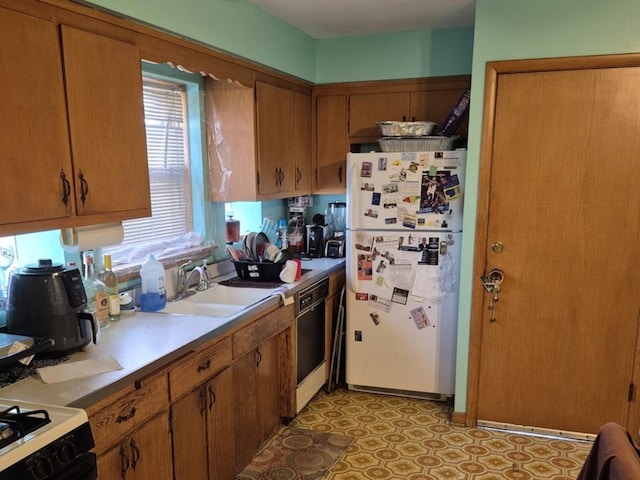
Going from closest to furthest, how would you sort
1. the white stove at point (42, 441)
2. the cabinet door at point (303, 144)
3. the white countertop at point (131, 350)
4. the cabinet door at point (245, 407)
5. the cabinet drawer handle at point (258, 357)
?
the white stove at point (42, 441), the white countertop at point (131, 350), the cabinet door at point (245, 407), the cabinet drawer handle at point (258, 357), the cabinet door at point (303, 144)

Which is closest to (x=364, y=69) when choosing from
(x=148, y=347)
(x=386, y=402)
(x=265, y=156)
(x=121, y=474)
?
(x=265, y=156)

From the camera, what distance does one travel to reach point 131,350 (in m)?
1.84

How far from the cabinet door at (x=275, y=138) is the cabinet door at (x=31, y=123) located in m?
Answer: 1.44

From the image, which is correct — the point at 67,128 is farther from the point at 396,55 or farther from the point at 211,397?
the point at 396,55

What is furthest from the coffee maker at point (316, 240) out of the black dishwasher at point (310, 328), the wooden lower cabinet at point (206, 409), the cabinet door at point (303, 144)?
the wooden lower cabinet at point (206, 409)

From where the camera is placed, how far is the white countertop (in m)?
1.49

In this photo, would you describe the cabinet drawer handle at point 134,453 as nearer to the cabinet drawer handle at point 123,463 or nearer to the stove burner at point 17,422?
the cabinet drawer handle at point 123,463

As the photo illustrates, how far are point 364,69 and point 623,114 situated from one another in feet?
5.53

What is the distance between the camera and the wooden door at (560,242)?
2.65m

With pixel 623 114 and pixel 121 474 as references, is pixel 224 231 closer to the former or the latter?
Answer: pixel 121 474

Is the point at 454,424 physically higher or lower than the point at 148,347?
lower

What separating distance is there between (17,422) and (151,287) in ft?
3.75

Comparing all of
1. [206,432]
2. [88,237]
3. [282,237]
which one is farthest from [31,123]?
[282,237]

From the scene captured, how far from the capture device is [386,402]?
130 inches
